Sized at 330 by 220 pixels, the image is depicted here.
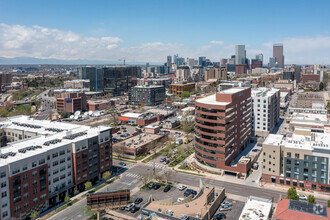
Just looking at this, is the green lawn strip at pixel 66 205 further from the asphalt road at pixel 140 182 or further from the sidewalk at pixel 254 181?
the sidewalk at pixel 254 181


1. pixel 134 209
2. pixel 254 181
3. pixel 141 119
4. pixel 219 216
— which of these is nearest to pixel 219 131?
pixel 254 181

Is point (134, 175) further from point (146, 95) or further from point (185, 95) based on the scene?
point (185, 95)

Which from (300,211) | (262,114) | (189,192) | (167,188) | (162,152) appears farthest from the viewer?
(262,114)

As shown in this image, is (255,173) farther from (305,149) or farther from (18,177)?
(18,177)

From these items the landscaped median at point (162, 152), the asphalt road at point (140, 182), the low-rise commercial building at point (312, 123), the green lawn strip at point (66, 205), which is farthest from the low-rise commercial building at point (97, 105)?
the green lawn strip at point (66, 205)

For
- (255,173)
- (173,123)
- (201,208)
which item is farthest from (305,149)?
(173,123)

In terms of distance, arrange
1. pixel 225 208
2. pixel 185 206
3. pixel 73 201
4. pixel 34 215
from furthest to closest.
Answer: pixel 73 201, pixel 225 208, pixel 185 206, pixel 34 215
